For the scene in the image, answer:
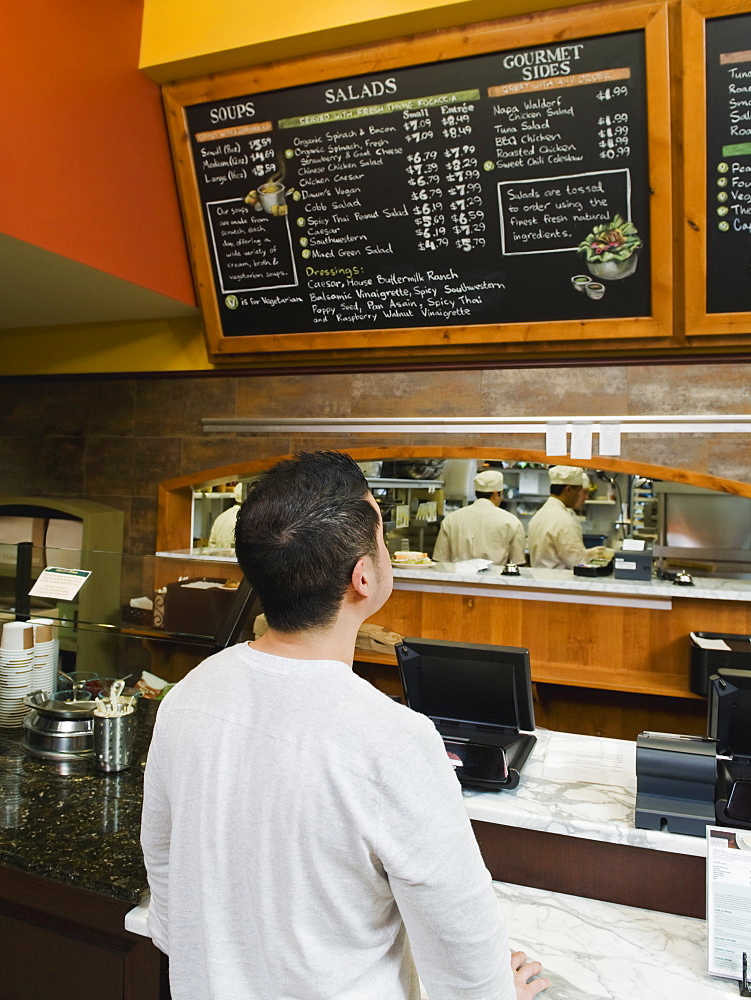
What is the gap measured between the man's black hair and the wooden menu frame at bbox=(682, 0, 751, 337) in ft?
8.44

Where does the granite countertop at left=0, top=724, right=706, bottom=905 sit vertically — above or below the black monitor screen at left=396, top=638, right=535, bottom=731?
below

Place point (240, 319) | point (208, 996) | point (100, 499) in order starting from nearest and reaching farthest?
point (208, 996), point (240, 319), point (100, 499)

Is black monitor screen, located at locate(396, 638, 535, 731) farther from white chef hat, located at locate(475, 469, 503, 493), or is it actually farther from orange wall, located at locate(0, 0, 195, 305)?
white chef hat, located at locate(475, 469, 503, 493)

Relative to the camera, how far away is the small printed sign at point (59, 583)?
2.04m

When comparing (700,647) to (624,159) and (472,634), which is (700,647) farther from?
(624,159)

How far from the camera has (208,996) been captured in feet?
3.12

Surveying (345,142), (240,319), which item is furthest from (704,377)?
(240,319)

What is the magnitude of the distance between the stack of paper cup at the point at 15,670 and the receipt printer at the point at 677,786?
156cm

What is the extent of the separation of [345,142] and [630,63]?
1.17 metres

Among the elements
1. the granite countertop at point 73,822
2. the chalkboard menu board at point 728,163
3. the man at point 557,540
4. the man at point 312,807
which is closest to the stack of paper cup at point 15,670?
the granite countertop at point 73,822

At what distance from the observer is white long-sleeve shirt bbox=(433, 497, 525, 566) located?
498 cm

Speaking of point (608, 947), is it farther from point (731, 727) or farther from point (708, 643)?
point (708, 643)

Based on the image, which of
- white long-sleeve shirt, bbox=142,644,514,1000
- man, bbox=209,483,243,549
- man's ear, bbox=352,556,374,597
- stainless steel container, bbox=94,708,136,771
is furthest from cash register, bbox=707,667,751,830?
man, bbox=209,483,243,549

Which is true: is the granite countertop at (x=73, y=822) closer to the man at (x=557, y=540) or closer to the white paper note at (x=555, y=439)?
the white paper note at (x=555, y=439)
